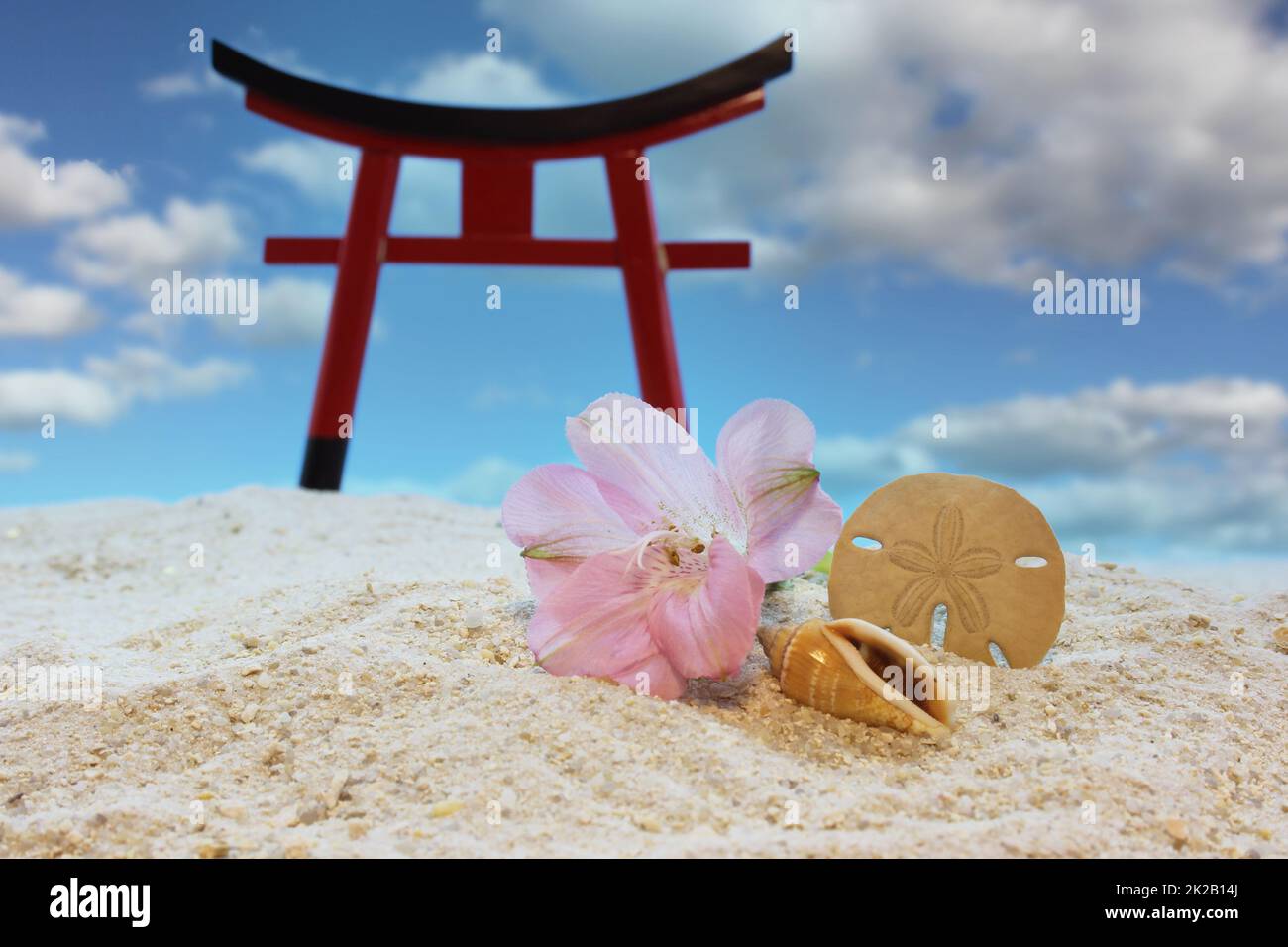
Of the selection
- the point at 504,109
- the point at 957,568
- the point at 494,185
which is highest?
the point at 504,109

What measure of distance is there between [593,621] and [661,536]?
13 centimetres

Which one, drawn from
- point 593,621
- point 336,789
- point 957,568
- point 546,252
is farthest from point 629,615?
point 546,252

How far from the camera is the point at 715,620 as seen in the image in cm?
109

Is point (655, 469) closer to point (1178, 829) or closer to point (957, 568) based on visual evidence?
point (957, 568)

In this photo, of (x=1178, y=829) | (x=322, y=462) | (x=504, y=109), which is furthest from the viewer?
(x=322, y=462)

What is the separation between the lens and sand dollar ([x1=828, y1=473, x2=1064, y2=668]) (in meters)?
1.37

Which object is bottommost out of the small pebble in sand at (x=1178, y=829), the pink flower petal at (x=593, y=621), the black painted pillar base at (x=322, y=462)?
the small pebble in sand at (x=1178, y=829)

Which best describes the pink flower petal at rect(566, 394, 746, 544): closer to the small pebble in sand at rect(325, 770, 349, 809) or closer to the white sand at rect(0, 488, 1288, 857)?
the white sand at rect(0, 488, 1288, 857)

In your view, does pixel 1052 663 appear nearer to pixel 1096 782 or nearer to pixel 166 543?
pixel 1096 782

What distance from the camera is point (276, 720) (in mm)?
1146

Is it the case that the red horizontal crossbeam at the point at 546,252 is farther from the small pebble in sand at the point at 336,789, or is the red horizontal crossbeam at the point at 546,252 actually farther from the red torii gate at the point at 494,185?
the small pebble in sand at the point at 336,789

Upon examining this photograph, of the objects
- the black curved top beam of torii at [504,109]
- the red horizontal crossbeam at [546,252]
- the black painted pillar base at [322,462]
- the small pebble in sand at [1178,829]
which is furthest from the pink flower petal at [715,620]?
the black painted pillar base at [322,462]

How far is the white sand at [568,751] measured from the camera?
893mm

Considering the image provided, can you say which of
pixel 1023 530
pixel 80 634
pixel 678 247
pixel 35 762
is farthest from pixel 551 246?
pixel 35 762
